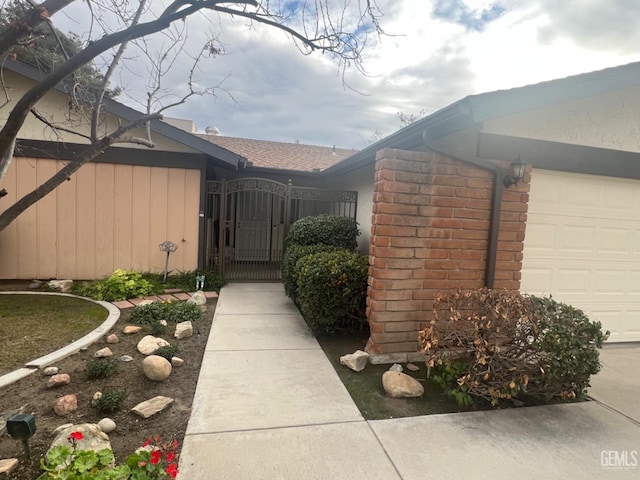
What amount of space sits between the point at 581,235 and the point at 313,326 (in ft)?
12.2

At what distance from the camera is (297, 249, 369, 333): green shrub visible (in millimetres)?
4164

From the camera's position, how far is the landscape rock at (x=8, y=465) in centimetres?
191

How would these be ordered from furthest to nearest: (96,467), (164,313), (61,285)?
(61,285), (164,313), (96,467)

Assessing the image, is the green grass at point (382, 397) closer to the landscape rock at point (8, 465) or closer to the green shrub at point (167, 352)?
the green shrub at point (167, 352)

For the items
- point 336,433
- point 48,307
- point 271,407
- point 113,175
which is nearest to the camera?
point 336,433

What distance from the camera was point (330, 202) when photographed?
849 centimetres

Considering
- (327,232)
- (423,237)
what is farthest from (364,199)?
(423,237)

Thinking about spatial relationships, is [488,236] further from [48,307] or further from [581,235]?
[48,307]

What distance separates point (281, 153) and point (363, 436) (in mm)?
11968

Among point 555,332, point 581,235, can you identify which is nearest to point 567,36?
point 581,235

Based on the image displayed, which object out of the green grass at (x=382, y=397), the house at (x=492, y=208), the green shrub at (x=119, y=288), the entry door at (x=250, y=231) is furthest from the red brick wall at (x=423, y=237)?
the entry door at (x=250, y=231)

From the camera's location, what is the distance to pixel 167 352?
349 cm

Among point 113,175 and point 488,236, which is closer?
point 488,236

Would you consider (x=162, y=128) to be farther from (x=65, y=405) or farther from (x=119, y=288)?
(x=65, y=405)
